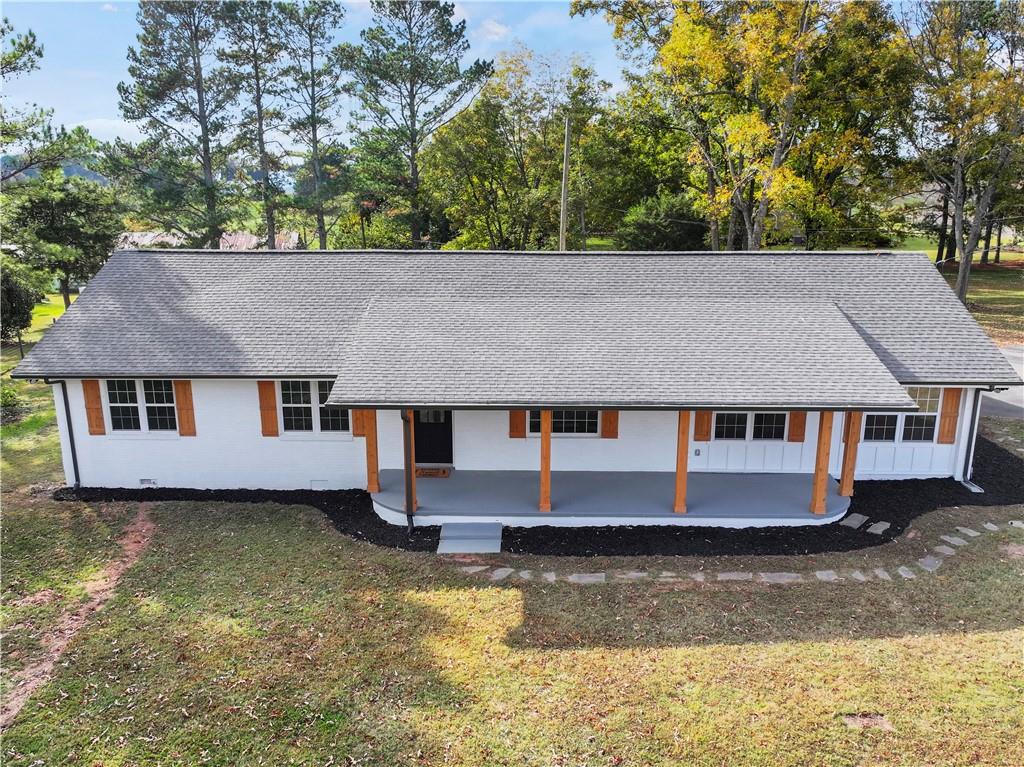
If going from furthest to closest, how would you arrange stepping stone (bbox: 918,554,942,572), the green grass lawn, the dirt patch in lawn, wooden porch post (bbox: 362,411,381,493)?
wooden porch post (bbox: 362,411,381,493)
stepping stone (bbox: 918,554,942,572)
the dirt patch in lawn
the green grass lawn

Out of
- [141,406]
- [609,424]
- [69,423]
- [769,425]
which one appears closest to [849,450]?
[769,425]

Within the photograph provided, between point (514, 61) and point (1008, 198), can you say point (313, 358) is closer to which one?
point (514, 61)

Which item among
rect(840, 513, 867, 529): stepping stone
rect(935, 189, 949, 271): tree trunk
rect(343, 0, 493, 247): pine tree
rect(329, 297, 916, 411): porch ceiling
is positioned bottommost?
rect(840, 513, 867, 529): stepping stone

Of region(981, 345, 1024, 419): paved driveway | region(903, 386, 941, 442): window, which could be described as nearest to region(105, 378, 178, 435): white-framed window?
region(903, 386, 941, 442): window

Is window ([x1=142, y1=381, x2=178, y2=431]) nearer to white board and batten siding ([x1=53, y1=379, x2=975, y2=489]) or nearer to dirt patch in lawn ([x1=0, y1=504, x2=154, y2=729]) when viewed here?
white board and batten siding ([x1=53, y1=379, x2=975, y2=489])

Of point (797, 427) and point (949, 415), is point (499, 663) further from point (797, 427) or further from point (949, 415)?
point (949, 415)

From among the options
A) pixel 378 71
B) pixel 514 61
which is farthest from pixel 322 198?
pixel 514 61

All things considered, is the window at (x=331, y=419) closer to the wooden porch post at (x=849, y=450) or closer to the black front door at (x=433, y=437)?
the black front door at (x=433, y=437)
